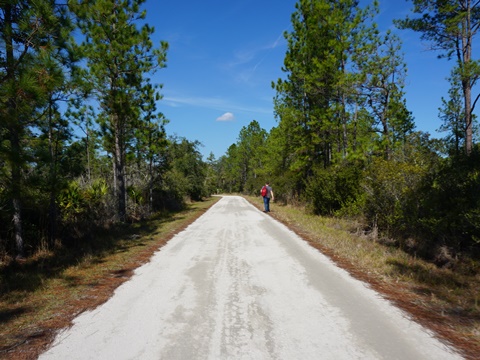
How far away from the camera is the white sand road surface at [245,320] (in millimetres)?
3002

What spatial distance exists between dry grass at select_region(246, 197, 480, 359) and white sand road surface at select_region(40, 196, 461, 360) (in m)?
0.28

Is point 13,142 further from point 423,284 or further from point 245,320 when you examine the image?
point 423,284

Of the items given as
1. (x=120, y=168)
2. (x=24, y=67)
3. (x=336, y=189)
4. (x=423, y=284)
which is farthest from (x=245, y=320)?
(x=336, y=189)

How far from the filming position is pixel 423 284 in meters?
5.25

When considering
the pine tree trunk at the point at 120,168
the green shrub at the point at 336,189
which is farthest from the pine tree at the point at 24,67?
the green shrub at the point at 336,189

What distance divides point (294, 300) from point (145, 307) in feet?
7.15

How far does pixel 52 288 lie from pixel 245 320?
A: 3672 millimetres

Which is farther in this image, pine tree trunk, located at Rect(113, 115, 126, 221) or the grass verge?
pine tree trunk, located at Rect(113, 115, 126, 221)

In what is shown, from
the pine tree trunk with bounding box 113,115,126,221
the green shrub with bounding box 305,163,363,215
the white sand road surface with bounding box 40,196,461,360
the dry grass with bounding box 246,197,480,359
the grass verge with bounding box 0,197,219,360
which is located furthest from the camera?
the green shrub with bounding box 305,163,363,215

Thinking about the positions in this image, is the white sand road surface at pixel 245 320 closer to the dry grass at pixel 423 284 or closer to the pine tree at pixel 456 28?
the dry grass at pixel 423 284

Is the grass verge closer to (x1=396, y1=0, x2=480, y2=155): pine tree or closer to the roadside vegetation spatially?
the roadside vegetation

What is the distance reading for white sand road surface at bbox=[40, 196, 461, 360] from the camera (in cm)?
300

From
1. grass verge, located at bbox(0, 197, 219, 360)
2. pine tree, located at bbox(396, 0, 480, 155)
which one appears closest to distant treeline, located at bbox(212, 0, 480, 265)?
pine tree, located at bbox(396, 0, 480, 155)

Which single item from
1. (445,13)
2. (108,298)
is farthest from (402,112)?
(108,298)
